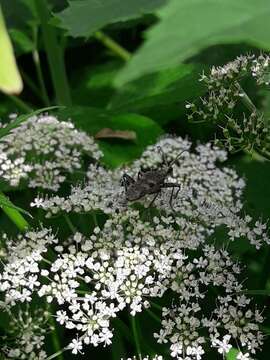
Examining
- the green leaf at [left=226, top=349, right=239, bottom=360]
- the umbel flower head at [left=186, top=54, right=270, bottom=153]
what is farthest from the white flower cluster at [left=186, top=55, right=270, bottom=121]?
the green leaf at [left=226, top=349, right=239, bottom=360]

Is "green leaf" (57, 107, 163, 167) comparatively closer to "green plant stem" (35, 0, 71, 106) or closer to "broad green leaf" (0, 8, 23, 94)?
"green plant stem" (35, 0, 71, 106)

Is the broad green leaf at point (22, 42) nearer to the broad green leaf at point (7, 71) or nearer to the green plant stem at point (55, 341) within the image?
the green plant stem at point (55, 341)

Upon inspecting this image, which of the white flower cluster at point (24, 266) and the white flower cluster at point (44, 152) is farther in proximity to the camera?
the white flower cluster at point (44, 152)

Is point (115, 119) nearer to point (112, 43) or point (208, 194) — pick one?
point (208, 194)

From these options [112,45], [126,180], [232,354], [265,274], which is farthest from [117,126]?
[232,354]

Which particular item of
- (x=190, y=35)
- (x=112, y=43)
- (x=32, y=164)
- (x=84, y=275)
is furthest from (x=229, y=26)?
(x=112, y=43)

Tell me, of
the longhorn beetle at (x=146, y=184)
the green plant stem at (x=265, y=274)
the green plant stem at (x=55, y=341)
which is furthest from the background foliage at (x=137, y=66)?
the longhorn beetle at (x=146, y=184)
